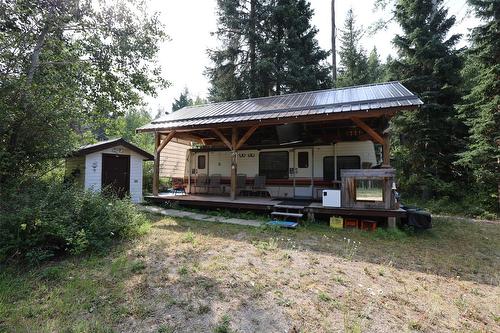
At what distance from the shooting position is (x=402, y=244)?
599 centimetres

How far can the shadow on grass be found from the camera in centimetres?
472

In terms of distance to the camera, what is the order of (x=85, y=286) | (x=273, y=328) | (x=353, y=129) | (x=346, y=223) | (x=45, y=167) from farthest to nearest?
(x=353, y=129), (x=346, y=223), (x=45, y=167), (x=85, y=286), (x=273, y=328)

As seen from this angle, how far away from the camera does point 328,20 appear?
62.7 feet

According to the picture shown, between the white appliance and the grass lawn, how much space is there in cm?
179

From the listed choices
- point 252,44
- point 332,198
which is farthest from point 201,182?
point 252,44

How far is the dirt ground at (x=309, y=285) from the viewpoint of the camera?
9.29 feet

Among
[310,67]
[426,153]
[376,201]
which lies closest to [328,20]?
[310,67]

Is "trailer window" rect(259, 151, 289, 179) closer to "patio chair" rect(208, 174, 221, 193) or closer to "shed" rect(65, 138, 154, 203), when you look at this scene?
"patio chair" rect(208, 174, 221, 193)

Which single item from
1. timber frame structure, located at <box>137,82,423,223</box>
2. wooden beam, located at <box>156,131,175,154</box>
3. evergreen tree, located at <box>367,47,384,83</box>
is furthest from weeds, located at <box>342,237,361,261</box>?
evergreen tree, located at <box>367,47,384,83</box>

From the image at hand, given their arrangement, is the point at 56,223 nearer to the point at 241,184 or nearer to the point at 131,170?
the point at 241,184

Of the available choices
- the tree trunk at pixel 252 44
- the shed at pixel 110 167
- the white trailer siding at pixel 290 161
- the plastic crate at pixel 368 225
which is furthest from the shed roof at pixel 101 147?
the plastic crate at pixel 368 225

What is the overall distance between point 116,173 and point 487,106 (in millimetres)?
14993

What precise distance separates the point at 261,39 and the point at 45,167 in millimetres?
14716

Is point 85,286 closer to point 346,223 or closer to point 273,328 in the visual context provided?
point 273,328
